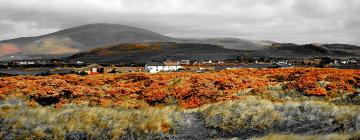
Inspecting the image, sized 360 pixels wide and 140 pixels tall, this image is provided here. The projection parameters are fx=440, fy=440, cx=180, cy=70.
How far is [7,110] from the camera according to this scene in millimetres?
29156

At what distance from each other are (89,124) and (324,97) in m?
20.0

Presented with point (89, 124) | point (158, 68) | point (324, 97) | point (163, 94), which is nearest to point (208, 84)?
point (163, 94)

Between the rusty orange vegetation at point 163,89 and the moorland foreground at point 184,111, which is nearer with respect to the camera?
the moorland foreground at point 184,111

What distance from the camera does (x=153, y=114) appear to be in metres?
29.6

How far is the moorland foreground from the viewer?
2600 cm

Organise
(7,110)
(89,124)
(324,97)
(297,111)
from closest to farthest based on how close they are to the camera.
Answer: (89,124)
(7,110)
(297,111)
(324,97)

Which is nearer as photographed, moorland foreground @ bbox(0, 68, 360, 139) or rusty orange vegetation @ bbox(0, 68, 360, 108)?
moorland foreground @ bbox(0, 68, 360, 139)

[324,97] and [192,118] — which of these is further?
[324,97]

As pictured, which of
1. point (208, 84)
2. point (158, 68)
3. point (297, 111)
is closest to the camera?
point (297, 111)

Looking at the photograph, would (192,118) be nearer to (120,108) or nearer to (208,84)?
(120,108)

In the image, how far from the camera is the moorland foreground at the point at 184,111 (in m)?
26.0

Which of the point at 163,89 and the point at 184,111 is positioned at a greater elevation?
the point at 163,89

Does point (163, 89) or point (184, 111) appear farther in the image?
point (163, 89)

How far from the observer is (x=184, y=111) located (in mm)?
31125
